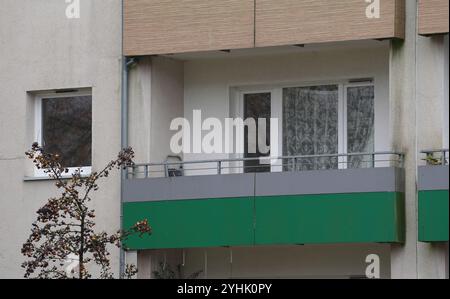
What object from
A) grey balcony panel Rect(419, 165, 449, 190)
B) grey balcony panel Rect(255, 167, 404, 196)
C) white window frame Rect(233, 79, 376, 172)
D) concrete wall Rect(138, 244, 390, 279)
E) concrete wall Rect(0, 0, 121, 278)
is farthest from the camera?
concrete wall Rect(0, 0, 121, 278)

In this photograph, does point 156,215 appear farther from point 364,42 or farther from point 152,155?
point 364,42

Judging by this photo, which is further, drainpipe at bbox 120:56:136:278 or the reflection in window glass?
the reflection in window glass

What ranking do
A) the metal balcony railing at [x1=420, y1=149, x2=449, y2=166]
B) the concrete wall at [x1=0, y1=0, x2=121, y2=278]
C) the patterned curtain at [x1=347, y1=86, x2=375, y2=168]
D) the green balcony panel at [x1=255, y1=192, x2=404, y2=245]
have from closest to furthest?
1. the metal balcony railing at [x1=420, y1=149, x2=449, y2=166]
2. the green balcony panel at [x1=255, y1=192, x2=404, y2=245]
3. the patterned curtain at [x1=347, y1=86, x2=375, y2=168]
4. the concrete wall at [x1=0, y1=0, x2=121, y2=278]

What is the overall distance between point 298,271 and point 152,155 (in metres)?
3.04

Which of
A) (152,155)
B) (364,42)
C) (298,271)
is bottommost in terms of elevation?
(298,271)

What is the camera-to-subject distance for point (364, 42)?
2520 cm

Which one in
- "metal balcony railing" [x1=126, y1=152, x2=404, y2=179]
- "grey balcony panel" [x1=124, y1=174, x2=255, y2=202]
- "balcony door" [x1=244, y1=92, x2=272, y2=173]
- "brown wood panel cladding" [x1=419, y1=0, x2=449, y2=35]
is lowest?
"grey balcony panel" [x1=124, y1=174, x2=255, y2=202]

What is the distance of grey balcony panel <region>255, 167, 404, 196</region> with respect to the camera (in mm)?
24391

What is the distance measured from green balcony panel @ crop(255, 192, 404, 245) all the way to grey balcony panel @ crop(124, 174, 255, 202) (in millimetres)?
381

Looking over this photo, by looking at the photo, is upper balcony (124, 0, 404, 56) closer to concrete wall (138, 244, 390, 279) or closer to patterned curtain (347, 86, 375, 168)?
patterned curtain (347, 86, 375, 168)

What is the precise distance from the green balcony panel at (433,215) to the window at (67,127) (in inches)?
246

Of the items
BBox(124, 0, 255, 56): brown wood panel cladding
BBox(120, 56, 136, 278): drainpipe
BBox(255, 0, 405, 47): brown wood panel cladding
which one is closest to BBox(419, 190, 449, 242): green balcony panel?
BBox(255, 0, 405, 47): brown wood panel cladding
